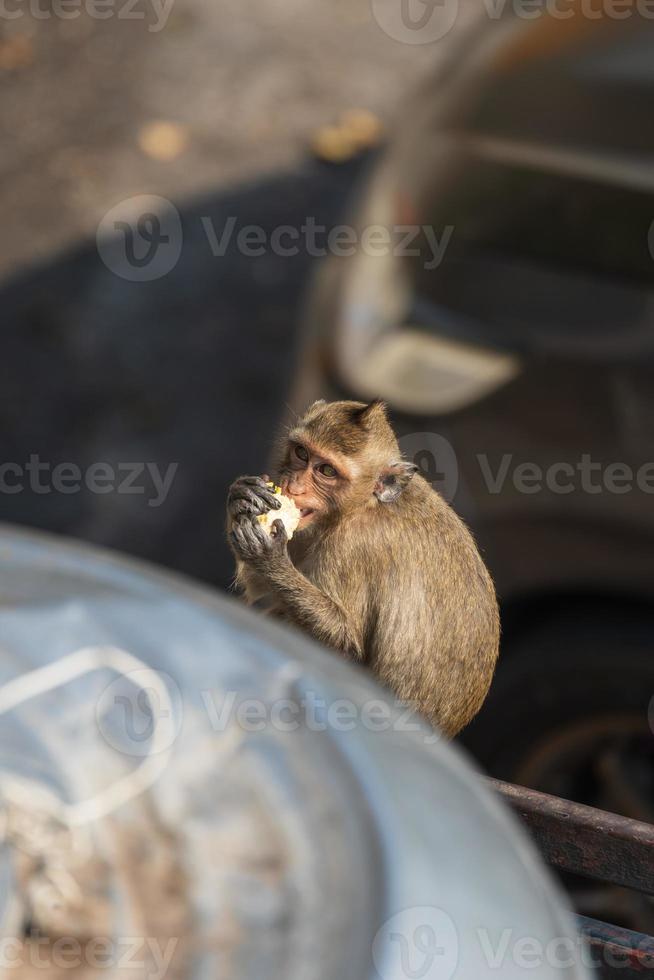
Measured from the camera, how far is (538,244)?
13.1ft

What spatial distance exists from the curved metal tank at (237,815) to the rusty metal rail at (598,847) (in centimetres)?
54

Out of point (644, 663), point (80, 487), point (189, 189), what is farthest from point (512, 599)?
point (189, 189)

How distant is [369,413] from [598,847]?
3.34ft

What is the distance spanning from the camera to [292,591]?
2.90 metres

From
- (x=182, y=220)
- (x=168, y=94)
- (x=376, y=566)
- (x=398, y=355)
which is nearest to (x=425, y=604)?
(x=376, y=566)

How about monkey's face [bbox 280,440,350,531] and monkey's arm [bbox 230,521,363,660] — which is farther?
monkey's face [bbox 280,440,350,531]

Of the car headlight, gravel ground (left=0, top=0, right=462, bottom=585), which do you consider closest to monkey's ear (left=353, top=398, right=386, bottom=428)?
the car headlight

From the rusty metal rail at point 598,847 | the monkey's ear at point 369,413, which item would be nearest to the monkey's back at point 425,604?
the monkey's ear at point 369,413

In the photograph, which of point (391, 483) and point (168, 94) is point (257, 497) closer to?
point (391, 483)

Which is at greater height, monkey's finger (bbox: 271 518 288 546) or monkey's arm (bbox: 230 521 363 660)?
monkey's finger (bbox: 271 518 288 546)

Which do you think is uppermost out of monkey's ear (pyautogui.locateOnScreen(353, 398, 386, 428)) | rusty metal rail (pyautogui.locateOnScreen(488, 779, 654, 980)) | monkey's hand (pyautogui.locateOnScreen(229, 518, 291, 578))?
monkey's ear (pyautogui.locateOnScreen(353, 398, 386, 428))

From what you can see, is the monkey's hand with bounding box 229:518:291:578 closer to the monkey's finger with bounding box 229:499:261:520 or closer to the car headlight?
the monkey's finger with bounding box 229:499:261:520

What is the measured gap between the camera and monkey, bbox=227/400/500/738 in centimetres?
277

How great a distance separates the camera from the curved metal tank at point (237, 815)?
1.45 m
